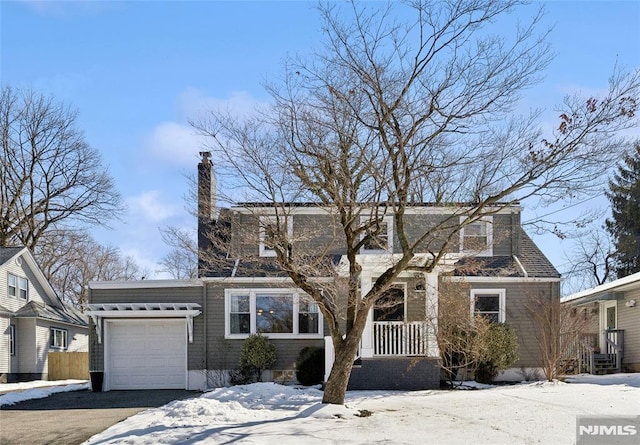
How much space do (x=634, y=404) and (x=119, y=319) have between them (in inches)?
560

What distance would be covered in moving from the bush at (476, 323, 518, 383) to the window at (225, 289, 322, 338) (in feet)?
15.4

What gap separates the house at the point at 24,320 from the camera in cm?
2612

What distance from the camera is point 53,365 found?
27812 millimetres

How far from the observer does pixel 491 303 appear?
19.5 meters

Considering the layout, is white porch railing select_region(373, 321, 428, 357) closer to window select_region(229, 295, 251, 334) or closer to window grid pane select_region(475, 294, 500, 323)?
window grid pane select_region(475, 294, 500, 323)

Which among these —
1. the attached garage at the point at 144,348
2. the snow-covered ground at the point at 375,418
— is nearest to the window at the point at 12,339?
the attached garage at the point at 144,348

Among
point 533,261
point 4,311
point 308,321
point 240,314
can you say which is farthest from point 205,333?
point 4,311

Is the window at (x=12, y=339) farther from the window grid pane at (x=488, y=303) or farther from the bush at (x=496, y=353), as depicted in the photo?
the bush at (x=496, y=353)

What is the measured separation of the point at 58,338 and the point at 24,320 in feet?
10.7

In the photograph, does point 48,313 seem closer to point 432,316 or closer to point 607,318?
point 432,316

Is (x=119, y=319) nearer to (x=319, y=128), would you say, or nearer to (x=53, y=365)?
(x=53, y=365)

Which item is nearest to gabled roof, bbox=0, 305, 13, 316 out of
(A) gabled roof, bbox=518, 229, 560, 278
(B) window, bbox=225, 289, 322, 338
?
(B) window, bbox=225, 289, 322, 338

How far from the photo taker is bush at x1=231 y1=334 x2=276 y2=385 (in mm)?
18812

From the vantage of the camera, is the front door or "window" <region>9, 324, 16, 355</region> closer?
the front door
